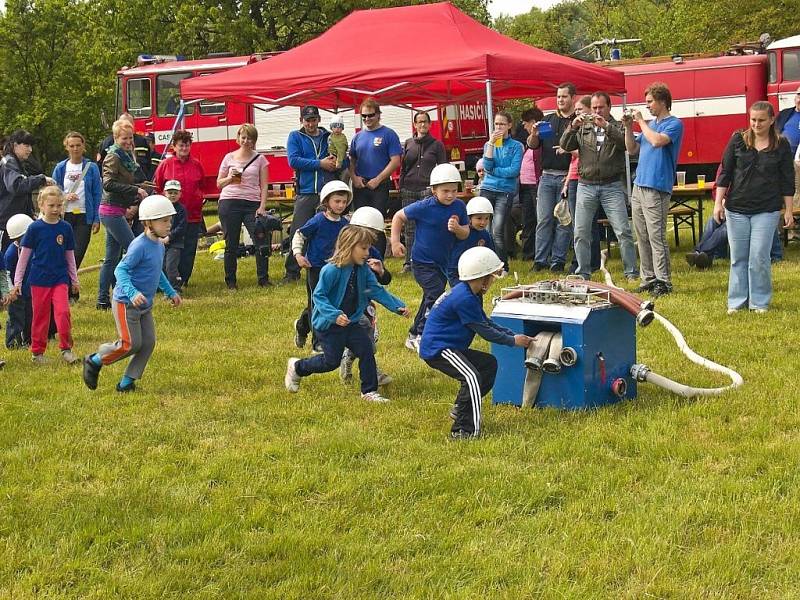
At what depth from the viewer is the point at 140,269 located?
8.30m

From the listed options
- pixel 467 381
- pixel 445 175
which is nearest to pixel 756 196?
pixel 445 175

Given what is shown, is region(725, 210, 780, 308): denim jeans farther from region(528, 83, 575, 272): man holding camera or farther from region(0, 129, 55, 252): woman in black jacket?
region(0, 129, 55, 252): woman in black jacket

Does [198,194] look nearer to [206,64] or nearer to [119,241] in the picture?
[119,241]

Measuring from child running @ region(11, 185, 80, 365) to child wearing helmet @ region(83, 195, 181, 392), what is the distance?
1292mm

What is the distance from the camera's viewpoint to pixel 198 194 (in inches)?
557

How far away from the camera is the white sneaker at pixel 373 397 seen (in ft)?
25.7

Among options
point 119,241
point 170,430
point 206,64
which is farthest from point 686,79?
point 170,430

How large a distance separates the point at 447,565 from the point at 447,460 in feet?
4.91

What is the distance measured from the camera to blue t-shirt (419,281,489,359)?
6.80 meters

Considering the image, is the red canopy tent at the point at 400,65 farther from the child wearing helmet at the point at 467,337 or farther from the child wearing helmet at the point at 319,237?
the child wearing helmet at the point at 467,337

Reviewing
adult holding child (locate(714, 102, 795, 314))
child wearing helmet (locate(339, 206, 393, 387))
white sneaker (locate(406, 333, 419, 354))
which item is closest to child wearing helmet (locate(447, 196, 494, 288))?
white sneaker (locate(406, 333, 419, 354))

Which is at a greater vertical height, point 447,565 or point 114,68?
point 114,68

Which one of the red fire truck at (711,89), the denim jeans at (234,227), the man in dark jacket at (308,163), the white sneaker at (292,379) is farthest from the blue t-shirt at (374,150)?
the red fire truck at (711,89)

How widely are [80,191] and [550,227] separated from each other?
5863 millimetres
